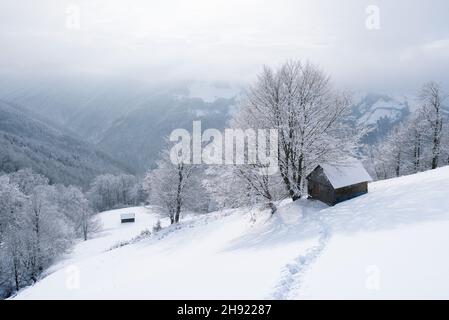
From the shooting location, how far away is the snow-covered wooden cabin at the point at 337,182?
888 inches

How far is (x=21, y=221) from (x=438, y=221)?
50250 mm

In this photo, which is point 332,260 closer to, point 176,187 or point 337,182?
point 337,182

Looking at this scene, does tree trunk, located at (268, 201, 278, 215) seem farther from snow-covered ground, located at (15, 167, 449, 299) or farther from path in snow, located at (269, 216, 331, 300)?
path in snow, located at (269, 216, 331, 300)

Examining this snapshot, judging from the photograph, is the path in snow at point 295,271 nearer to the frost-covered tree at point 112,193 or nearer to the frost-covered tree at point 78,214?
the frost-covered tree at point 78,214

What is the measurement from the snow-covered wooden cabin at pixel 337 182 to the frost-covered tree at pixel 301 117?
0.74 m

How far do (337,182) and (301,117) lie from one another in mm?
5451

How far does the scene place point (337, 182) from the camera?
→ 73.7ft

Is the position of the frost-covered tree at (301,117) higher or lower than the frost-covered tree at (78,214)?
higher

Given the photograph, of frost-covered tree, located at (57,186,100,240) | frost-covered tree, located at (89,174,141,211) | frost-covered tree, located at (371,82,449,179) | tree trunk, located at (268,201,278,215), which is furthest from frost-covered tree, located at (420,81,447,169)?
frost-covered tree, located at (89,174,141,211)

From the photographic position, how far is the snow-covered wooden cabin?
888 inches

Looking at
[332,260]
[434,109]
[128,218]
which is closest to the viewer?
[332,260]

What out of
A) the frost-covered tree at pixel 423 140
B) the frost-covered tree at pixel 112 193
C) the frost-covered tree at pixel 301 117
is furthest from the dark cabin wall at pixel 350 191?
the frost-covered tree at pixel 112 193

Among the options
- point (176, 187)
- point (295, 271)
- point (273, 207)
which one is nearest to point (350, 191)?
point (273, 207)
